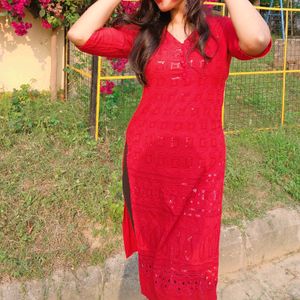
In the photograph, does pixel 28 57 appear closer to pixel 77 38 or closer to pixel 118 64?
pixel 118 64

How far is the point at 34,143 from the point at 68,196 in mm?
815

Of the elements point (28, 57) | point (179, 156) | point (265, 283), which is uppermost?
point (179, 156)

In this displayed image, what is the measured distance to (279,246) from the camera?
12.5 feet

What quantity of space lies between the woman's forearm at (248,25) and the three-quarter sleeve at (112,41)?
423 millimetres

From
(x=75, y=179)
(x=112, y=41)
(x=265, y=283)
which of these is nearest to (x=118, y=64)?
(x=75, y=179)

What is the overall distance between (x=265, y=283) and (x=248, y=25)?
7.38 feet

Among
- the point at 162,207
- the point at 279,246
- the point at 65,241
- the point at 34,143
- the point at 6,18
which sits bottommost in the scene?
the point at 279,246

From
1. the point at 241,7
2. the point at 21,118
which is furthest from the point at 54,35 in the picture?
the point at 241,7

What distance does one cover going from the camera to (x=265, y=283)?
3455 mm

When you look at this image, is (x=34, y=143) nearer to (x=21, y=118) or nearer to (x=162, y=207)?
(x=21, y=118)

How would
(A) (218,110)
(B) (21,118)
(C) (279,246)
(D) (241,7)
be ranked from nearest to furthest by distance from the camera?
(D) (241,7), (A) (218,110), (C) (279,246), (B) (21,118)

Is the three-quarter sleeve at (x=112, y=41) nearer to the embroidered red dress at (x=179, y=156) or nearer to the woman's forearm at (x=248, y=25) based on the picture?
the embroidered red dress at (x=179, y=156)

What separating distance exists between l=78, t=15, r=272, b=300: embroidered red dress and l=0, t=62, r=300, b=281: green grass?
123 centimetres

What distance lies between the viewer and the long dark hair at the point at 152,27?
1.83 metres
